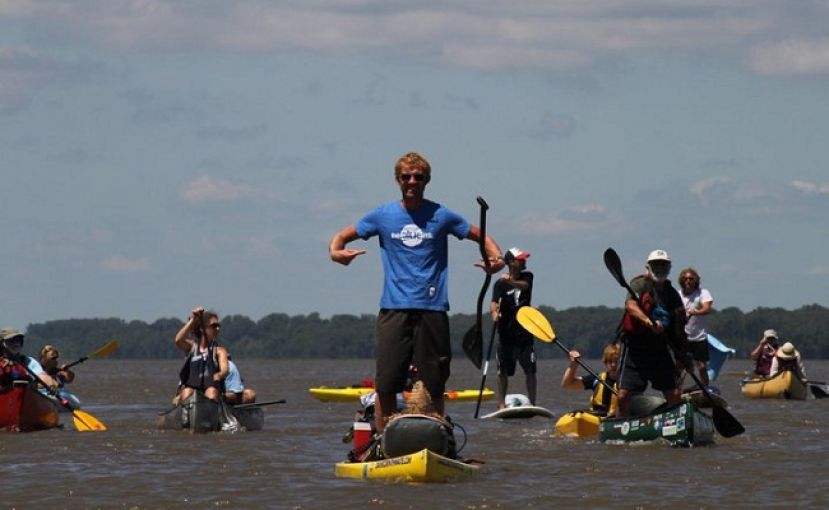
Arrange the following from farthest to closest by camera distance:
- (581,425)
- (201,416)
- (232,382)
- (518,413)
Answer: (518,413) < (232,382) < (201,416) < (581,425)

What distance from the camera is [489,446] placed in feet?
53.5

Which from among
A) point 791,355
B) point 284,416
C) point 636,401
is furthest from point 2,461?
point 791,355

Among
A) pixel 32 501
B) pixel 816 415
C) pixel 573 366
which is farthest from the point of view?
pixel 816 415

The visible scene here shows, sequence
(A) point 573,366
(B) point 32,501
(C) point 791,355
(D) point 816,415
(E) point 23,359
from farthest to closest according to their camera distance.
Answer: (C) point 791,355, (D) point 816,415, (E) point 23,359, (A) point 573,366, (B) point 32,501

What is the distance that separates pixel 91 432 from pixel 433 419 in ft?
26.4

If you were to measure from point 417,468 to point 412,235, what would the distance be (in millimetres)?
1683

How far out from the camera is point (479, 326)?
13.6m

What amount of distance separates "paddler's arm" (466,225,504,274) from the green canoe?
379 centimetres

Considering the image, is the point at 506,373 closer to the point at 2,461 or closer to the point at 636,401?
the point at 636,401

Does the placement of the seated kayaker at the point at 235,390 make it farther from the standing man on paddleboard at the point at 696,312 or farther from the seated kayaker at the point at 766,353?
the seated kayaker at the point at 766,353

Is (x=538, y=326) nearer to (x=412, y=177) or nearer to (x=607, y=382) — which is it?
(x=607, y=382)

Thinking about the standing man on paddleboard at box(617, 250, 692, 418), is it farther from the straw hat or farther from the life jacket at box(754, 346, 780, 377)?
the life jacket at box(754, 346, 780, 377)

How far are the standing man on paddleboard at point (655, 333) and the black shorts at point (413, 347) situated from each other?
11.7 ft

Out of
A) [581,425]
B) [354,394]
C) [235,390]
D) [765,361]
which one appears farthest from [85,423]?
[765,361]
